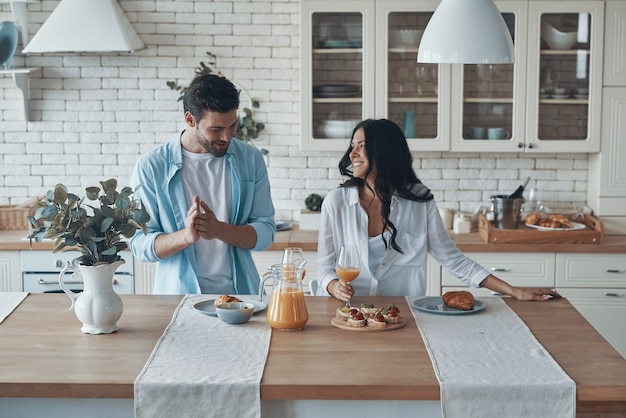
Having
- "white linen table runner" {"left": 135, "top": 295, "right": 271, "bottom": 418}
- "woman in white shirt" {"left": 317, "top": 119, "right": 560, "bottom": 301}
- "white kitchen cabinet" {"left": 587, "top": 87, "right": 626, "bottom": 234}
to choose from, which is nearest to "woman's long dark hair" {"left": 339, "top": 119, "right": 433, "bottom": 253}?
"woman in white shirt" {"left": 317, "top": 119, "right": 560, "bottom": 301}

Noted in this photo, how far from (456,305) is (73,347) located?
49.1 inches

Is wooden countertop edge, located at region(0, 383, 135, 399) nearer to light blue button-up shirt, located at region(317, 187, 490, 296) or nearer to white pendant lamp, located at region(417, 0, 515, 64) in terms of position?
light blue button-up shirt, located at region(317, 187, 490, 296)

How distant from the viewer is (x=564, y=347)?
2553mm

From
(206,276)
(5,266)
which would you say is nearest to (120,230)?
(206,276)

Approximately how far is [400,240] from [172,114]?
2.31m

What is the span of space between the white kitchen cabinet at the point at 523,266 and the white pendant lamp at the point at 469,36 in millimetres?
1992

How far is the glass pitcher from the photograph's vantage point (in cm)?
267

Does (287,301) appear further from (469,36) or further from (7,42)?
(7,42)

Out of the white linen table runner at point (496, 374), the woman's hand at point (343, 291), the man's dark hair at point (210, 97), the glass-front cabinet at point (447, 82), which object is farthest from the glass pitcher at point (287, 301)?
the glass-front cabinet at point (447, 82)

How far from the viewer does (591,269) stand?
15.3 feet

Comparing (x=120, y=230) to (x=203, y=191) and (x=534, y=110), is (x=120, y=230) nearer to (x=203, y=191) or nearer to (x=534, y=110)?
(x=203, y=191)

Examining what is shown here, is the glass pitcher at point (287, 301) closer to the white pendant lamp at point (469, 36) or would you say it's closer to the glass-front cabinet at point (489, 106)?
the white pendant lamp at point (469, 36)

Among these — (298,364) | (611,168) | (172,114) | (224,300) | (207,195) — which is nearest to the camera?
(298,364)

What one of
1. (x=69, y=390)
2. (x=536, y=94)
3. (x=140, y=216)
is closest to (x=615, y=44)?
(x=536, y=94)
